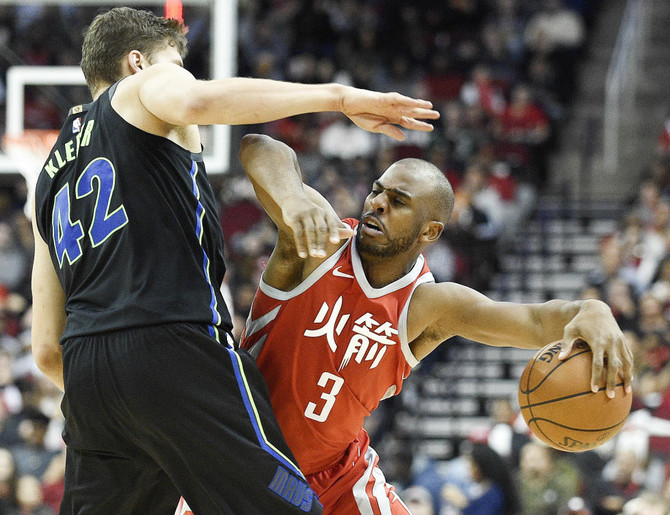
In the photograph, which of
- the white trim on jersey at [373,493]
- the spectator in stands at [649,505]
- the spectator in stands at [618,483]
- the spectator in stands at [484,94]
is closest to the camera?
the white trim on jersey at [373,493]

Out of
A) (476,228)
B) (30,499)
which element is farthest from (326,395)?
(476,228)

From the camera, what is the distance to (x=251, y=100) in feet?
9.26

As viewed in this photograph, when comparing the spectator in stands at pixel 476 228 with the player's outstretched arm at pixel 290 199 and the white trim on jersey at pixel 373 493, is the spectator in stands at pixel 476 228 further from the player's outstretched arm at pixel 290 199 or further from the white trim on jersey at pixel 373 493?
the player's outstretched arm at pixel 290 199

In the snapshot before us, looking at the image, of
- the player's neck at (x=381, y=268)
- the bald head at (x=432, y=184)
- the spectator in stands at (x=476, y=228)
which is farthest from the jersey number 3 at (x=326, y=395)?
the spectator in stands at (x=476, y=228)

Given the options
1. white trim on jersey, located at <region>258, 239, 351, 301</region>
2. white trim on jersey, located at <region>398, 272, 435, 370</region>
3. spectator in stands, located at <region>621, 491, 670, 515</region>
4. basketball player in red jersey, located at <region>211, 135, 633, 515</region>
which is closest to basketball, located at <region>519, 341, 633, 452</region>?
basketball player in red jersey, located at <region>211, 135, 633, 515</region>

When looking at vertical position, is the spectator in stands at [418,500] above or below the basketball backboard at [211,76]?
below

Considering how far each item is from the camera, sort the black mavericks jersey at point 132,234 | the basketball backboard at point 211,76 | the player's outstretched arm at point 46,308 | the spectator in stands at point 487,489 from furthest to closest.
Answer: the spectator in stands at point 487,489 → the basketball backboard at point 211,76 → the player's outstretched arm at point 46,308 → the black mavericks jersey at point 132,234

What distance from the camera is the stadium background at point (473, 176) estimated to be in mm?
7754

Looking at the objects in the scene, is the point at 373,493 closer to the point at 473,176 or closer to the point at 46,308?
the point at 46,308

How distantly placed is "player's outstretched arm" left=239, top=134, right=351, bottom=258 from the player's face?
1.18 ft

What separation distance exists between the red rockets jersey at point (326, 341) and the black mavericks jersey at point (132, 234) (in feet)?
1.91

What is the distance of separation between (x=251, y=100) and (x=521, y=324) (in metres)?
1.37

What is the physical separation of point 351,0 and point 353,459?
40.3 ft

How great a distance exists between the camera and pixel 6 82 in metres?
7.90
